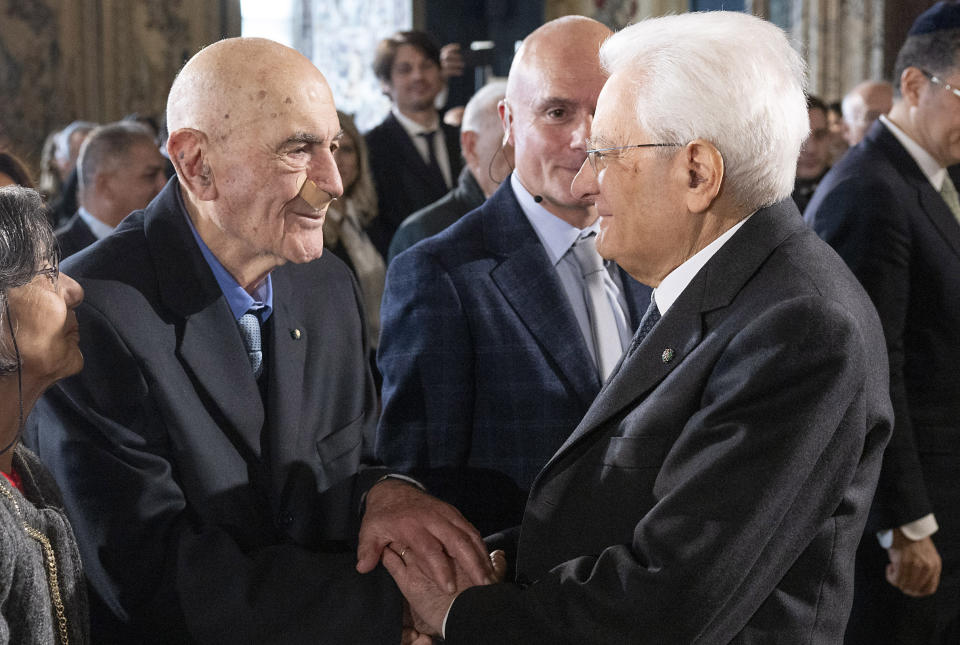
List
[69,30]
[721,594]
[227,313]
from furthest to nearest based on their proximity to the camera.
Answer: [69,30] < [227,313] < [721,594]

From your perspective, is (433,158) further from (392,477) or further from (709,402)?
(709,402)

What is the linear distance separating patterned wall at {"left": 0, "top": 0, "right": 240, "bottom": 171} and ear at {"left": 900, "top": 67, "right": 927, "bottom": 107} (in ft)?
18.1

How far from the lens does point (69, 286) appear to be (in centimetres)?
177

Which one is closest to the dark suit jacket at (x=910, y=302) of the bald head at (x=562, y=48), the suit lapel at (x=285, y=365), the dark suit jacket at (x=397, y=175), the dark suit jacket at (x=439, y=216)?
the bald head at (x=562, y=48)

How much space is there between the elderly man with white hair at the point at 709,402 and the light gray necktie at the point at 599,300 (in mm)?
465

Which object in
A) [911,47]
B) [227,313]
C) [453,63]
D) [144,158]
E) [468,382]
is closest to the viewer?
[227,313]

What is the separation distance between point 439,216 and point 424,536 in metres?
2.32

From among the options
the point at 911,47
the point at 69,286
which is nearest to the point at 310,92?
the point at 69,286

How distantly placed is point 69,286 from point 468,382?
2.65 feet

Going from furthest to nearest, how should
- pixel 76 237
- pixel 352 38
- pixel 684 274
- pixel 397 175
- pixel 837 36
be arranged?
pixel 352 38 < pixel 837 36 < pixel 397 175 < pixel 76 237 < pixel 684 274

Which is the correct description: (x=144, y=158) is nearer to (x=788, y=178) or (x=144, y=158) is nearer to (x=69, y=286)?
(x=69, y=286)

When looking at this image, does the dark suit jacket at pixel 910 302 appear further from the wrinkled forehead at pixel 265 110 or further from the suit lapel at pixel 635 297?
the wrinkled forehead at pixel 265 110

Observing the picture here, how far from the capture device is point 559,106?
235cm

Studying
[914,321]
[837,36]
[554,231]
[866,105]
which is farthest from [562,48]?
[837,36]
